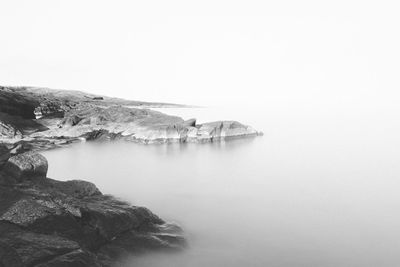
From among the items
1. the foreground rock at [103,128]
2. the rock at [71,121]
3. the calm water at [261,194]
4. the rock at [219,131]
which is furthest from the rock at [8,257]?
the rock at [71,121]

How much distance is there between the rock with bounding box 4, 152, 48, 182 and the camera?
14001 mm

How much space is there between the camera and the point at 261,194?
25.5 m

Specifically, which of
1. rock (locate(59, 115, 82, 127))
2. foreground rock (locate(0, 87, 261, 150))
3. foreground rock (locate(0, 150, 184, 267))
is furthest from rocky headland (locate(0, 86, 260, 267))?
rock (locate(59, 115, 82, 127))

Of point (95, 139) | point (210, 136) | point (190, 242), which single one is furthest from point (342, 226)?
point (95, 139)

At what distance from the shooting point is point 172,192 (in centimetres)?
2555

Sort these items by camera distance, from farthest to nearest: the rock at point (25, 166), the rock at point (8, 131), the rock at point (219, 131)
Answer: the rock at point (219, 131), the rock at point (8, 131), the rock at point (25, 166)

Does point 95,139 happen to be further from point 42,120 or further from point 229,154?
point 229,154

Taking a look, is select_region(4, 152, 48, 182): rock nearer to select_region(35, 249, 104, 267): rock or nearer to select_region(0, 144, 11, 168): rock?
select_region(0, 144, 11, 168): rock

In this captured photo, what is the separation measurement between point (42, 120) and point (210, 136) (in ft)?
100

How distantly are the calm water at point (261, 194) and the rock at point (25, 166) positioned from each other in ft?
18.3

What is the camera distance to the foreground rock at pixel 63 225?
1020 cm

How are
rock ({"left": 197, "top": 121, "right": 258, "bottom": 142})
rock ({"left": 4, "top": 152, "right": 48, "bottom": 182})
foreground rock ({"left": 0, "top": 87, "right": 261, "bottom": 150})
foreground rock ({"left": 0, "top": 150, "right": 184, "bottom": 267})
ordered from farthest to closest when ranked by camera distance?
rock ({"left": 197, "top": 121, "right": 258, "bottom": 142}) < foreground rock ({"left": 0, "top": 87, "right": 261, "bottom": 150}) < rock ({"left": 4, "top": 152, "right": 48, "bottom": 182}) < foreground rock ({"left": 0, "top": 150, "right": 184, "bottom": 267})

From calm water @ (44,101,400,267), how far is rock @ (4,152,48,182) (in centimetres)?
557

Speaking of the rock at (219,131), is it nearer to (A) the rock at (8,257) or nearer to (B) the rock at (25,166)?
(B) the rock at (25,166)
